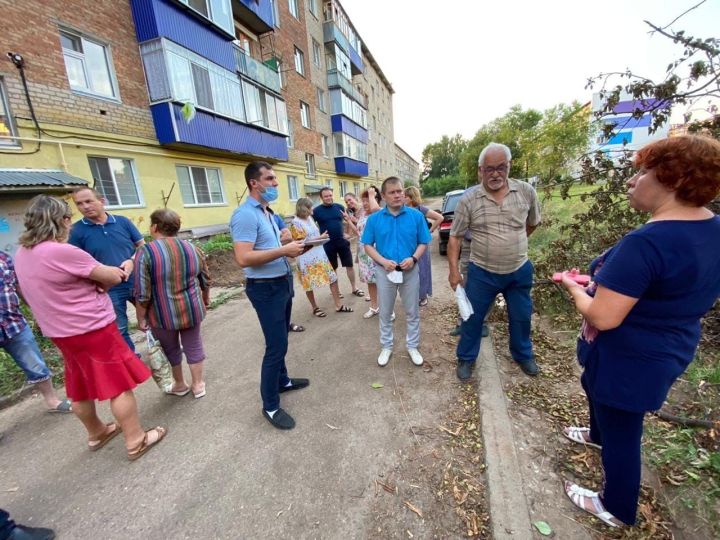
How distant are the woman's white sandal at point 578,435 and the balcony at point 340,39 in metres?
24.1

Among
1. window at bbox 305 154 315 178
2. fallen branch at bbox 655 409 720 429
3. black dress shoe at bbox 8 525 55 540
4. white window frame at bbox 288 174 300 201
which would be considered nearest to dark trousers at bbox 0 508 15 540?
black dress shoe at bbox 8 525 55 540

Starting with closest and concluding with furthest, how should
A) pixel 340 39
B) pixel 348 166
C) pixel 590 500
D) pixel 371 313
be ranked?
pixel 590 500 → pixel 371 313 → pixel 340 39 → pixel 348 166

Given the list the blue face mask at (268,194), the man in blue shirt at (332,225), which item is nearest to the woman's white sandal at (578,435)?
the blue face mask at (268,194)

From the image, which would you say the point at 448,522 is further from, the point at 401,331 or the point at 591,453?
the point at 401,331

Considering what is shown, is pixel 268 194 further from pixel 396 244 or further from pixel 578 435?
pixel 578 435

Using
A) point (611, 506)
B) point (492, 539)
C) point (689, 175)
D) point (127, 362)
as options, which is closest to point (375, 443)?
point (492, 539)

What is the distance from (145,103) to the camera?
28.5 feet

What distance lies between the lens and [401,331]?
14.2 feet

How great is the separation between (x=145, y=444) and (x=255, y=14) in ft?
51.0

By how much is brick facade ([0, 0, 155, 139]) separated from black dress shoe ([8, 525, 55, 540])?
26.4ft

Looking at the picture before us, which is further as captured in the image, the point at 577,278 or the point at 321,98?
the point at 321,98

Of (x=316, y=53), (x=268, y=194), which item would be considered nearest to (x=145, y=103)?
(x=268, y=194)

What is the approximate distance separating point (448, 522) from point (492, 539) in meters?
0.24

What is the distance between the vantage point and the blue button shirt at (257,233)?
237 cm
